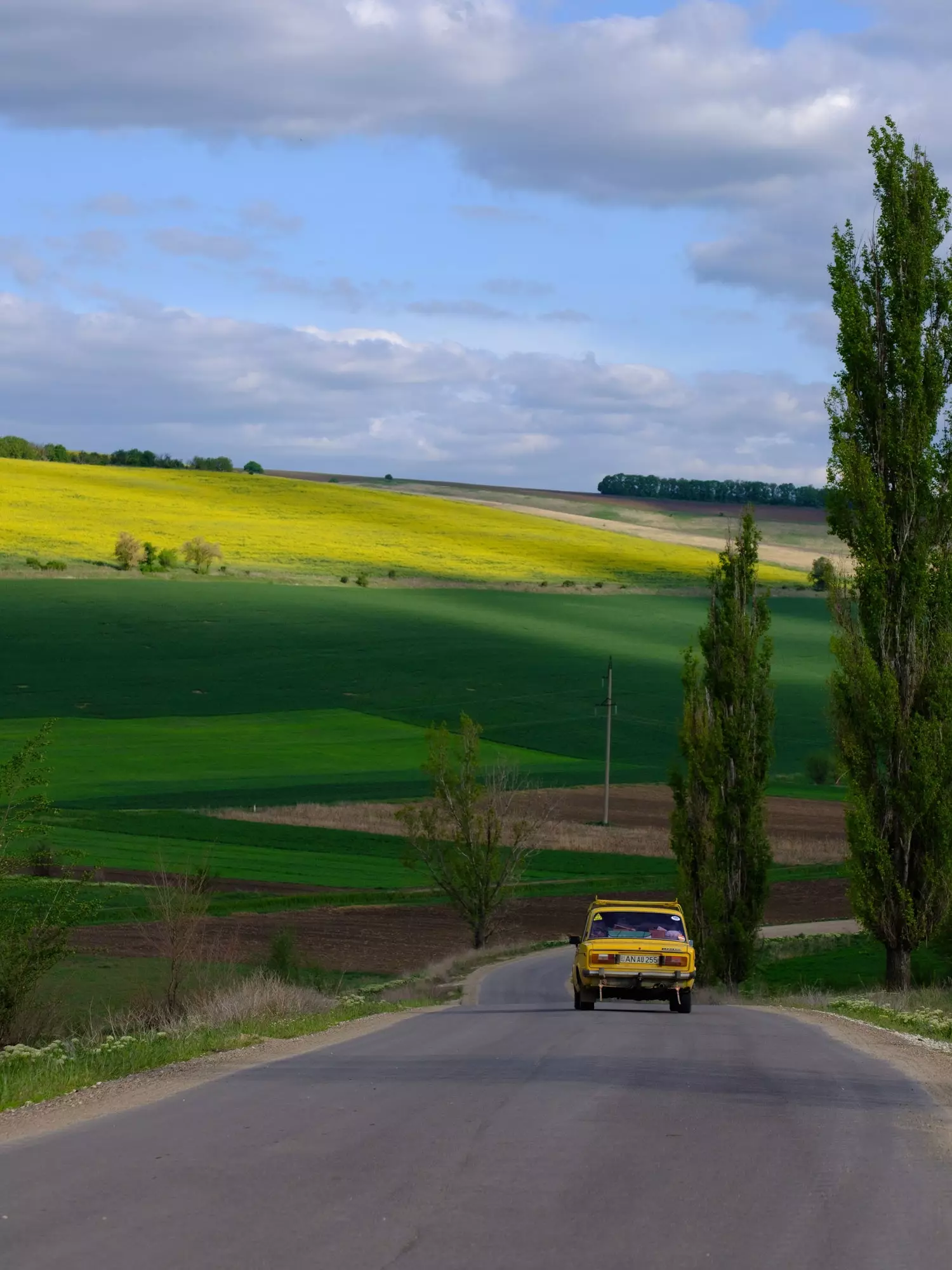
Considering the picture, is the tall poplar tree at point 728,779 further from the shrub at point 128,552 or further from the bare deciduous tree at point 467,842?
the shrub at point 128,552

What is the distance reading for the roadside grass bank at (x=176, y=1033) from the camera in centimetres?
1372

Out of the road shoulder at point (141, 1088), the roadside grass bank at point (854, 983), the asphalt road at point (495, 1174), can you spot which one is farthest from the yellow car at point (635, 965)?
the asphalt road at point (495, 1174)

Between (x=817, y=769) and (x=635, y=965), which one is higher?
(x=635, y=965)

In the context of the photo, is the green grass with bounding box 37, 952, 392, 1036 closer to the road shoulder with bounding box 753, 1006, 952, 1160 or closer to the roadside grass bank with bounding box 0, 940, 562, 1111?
the roadside grass bank with bounding box 0, 940, 562, 1111

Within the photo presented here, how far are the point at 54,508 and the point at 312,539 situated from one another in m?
22.7

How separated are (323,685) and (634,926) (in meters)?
73.3

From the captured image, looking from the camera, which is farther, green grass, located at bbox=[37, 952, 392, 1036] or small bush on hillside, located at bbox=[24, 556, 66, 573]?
small bush on hillside, located at bbox=[24, 556, 66, 573]

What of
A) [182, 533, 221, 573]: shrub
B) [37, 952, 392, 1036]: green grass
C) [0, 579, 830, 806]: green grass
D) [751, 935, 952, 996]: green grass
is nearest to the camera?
[37, 952, 392, 1036]: green grass

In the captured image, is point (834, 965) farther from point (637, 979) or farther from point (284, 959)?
point (637, 979)

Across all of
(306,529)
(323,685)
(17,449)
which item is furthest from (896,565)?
(17,449)

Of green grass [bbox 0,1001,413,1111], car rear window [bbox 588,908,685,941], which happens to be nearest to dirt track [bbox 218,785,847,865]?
car rear window [bbox 588,908,685,941]

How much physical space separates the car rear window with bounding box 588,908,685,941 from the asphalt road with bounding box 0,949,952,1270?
1114cm

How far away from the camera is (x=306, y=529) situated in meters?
143

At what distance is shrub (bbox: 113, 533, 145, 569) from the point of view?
121188mm
